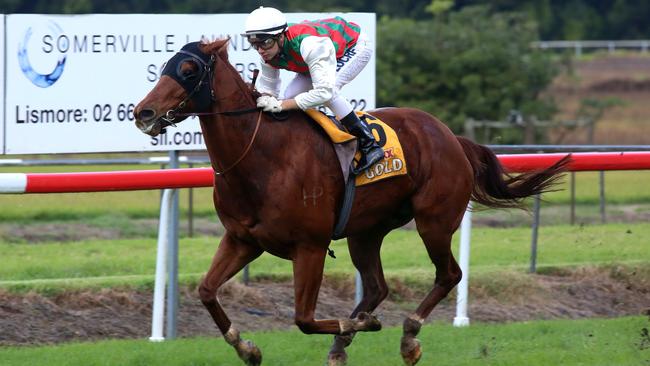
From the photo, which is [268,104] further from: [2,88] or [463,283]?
[463,283]

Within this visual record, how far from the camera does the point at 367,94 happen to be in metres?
8.92

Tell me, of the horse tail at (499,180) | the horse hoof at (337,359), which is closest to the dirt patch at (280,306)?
the horse tail at (499,180)

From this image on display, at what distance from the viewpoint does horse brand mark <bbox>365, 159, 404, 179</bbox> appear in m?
7.10

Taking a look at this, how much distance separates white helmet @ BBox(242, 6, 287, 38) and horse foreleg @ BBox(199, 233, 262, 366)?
1.12m

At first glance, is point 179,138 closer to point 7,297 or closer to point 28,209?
point 7,297

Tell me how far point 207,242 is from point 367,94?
3.40m

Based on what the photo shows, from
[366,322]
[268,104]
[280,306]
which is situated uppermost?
[268,104]

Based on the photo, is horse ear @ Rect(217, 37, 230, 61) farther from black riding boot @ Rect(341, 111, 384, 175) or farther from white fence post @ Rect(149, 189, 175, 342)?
white fence post @ Rect(149, 189, 175, 342)

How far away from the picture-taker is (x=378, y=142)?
283 inches

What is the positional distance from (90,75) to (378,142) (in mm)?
2123

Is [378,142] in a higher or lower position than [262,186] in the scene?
higher

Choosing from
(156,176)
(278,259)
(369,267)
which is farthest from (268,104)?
(278,259)

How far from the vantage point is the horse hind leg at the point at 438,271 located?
23.7 ft

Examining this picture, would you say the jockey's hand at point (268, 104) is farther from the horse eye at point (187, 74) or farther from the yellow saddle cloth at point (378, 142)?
the horse eye at point (187, 74)
